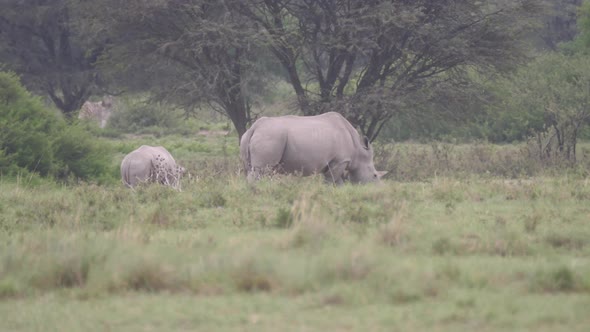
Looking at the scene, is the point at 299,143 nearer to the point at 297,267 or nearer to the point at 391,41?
the point at 391,41

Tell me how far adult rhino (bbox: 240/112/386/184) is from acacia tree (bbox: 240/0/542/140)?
398cm

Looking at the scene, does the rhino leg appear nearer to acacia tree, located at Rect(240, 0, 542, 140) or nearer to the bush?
acacia tree, located at Rect(240, 0, 542, 140)

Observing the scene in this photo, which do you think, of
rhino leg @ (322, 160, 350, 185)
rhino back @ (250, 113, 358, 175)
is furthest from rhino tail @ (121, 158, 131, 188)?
rhino leg @ (322, 160, 350, 185)

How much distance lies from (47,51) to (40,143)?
13053 mm

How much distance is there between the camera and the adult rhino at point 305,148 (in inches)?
536

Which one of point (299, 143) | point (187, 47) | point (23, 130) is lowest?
point (299, 143)

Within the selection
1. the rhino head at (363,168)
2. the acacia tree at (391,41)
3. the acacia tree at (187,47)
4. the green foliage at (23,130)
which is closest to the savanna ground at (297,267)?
the rhino head at (363,168)

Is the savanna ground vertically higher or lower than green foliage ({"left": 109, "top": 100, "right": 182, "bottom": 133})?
higher

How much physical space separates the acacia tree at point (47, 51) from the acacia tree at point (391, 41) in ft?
25.1

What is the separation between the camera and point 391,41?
19359 millimetres

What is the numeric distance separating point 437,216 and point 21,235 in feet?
14.2

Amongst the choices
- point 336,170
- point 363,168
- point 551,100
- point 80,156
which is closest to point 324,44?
point 363,168

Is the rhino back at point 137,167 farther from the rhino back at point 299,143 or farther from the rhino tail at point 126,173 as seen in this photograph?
the rhino back at point 299,143

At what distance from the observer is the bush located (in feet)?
50.4
